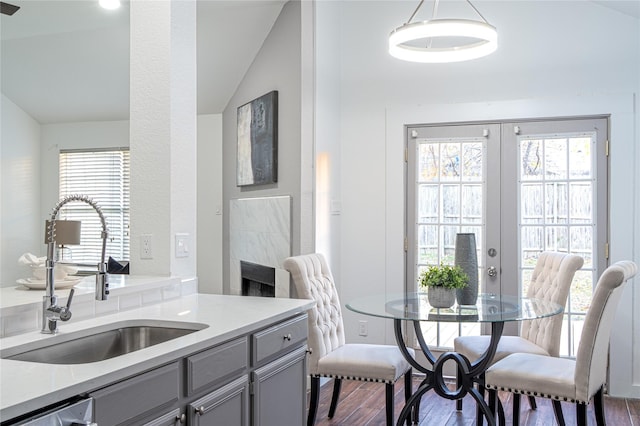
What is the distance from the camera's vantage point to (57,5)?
4852 mm

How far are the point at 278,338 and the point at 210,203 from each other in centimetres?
399

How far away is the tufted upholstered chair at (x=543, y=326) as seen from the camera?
144 inches

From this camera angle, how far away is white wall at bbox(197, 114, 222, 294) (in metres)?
6.18

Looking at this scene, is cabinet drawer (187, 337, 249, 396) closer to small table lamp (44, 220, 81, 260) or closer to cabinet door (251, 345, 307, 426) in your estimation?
cabinet door (251, 345, 307, 426)

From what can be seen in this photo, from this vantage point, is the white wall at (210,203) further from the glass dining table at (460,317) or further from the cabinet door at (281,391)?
the cabinet door at (281,391)

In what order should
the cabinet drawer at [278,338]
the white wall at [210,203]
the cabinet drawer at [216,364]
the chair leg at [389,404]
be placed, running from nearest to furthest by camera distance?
the cabinet drawer at [216,364] → the cabinet drawer at [278,338] → the chair leg at [389,404] → the white wall at [210,203]

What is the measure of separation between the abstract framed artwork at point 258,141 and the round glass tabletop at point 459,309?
1638 millimetres

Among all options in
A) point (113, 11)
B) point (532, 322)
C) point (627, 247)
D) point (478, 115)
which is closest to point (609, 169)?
point (627, 247)

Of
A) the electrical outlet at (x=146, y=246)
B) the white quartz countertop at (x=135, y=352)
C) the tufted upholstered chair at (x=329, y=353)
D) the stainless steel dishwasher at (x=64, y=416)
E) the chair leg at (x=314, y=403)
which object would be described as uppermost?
the electrical outlet at (x=146, y=246)

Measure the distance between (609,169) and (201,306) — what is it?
3192mm

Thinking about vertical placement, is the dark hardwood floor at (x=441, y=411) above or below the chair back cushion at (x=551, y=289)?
below

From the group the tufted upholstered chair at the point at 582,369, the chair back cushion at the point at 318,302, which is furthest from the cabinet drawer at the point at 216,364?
the tufted upholstered chair at the point at 582,369

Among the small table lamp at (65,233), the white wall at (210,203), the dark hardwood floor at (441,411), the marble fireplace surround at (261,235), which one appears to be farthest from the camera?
the white wall at (210,203)

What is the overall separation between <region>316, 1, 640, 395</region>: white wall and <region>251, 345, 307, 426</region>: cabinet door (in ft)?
7.26
